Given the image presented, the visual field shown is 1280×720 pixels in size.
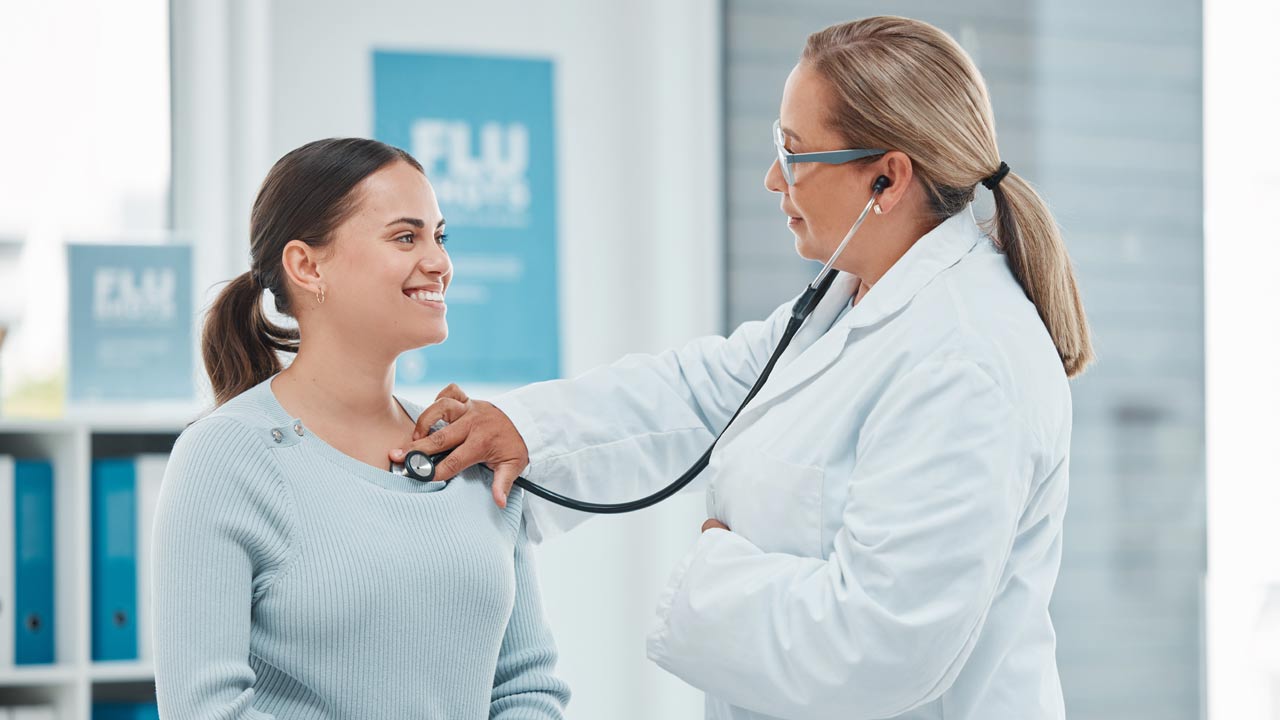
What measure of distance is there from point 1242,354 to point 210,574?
1.51 metres

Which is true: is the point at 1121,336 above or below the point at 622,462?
above

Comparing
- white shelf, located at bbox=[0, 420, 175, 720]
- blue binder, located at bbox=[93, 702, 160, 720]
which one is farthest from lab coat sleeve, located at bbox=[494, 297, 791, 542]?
blue binder, located at bbox=[93, 702, 160, 720]

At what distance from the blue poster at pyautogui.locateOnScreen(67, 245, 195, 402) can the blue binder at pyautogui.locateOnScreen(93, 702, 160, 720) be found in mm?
570

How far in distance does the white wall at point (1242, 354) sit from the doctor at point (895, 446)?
2.09ft

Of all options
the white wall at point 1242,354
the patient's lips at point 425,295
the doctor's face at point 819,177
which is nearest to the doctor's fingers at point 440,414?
the patient's lips at point 425,295

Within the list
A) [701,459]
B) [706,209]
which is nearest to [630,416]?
[701,459]

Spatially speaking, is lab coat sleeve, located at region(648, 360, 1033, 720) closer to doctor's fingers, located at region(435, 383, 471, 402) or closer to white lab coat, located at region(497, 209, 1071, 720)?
white lab coat, located at region(497, 209, 1071, 720)

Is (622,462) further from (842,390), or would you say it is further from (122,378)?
(122,378)

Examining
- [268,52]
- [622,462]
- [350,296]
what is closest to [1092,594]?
[622,462]

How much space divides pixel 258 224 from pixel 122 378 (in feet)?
3.41

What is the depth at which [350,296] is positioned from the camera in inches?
49.9

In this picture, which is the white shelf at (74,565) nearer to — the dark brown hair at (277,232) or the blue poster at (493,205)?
the dark brown hair at (277,232)

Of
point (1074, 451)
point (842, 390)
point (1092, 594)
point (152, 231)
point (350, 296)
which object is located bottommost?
point (1092, 594)

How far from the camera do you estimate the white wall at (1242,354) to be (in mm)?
1695
